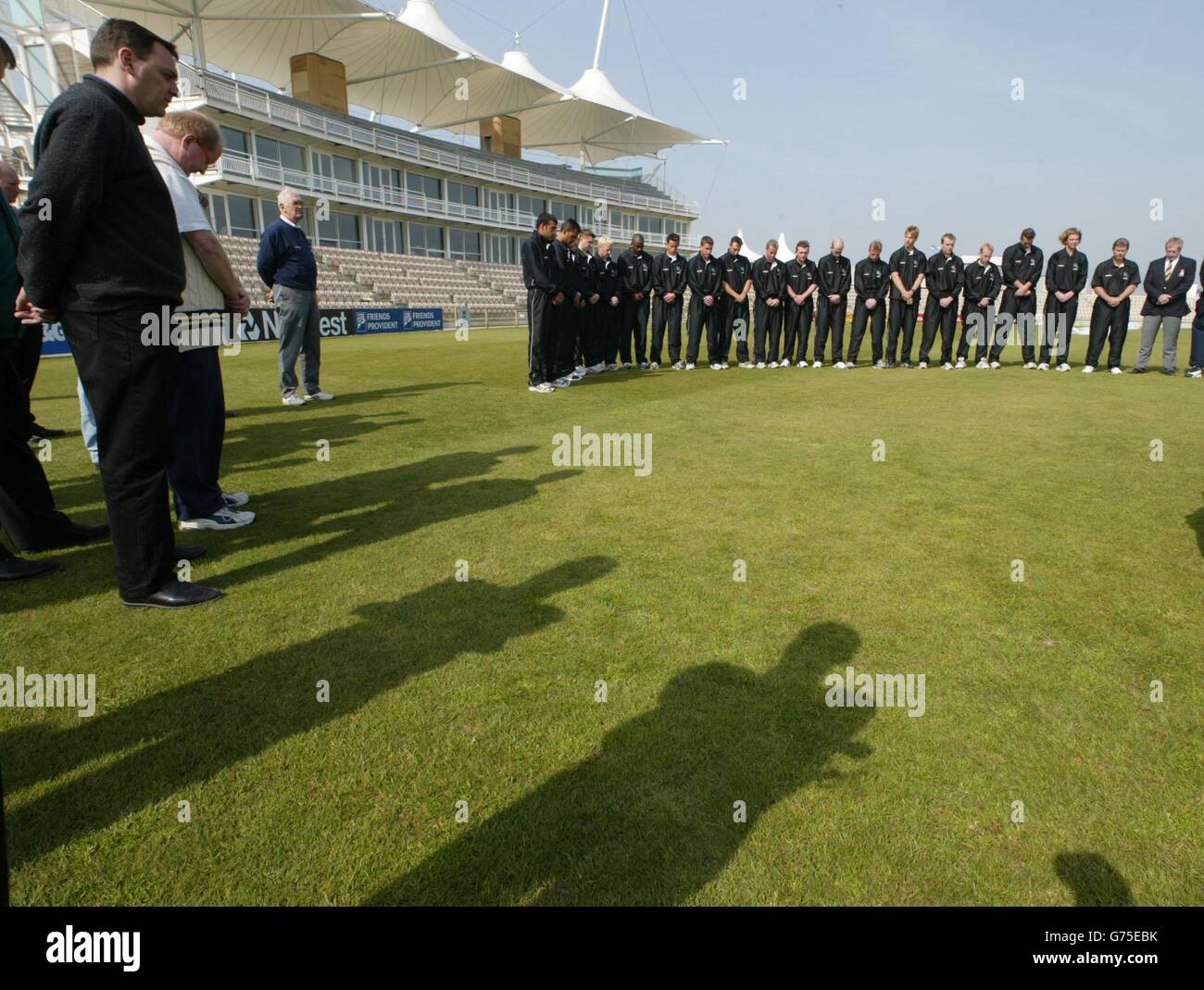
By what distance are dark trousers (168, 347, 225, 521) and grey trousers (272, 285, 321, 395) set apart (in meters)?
4.43

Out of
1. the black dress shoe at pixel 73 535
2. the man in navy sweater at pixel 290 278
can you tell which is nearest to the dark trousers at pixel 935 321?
the man in navy sweater at pixel 290 278

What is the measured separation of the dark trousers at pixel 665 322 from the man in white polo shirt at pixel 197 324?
402 inches

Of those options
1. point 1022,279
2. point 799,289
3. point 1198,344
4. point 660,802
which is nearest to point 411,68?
point 799,289

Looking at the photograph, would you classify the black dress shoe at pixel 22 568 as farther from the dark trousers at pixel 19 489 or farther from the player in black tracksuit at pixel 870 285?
the player in black tracksuit at pixel 870 285

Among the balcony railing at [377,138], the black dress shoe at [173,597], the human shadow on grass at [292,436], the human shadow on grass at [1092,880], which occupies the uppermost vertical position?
the balcony railing at [377,138]

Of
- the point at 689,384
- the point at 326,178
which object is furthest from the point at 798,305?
the point at 326,178

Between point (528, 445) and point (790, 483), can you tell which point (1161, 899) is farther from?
point (528, 445)

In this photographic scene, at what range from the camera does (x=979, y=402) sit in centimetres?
980

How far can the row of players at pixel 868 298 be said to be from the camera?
12992mm

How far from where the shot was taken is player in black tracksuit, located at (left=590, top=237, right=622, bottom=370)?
12438 millimetres

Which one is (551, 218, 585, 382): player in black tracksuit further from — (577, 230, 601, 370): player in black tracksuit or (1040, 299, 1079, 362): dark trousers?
(1040, 299, 1079, 362): dark trousers

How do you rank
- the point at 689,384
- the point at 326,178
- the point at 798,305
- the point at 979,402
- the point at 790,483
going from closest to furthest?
the point at 790,483 < the point at 979,402 < the point at 689,384 < the point at 798,305 < the point at 326,178

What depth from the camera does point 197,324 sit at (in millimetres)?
4254
